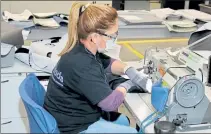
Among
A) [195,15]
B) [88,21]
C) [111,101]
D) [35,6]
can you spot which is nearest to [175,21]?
[195,15]

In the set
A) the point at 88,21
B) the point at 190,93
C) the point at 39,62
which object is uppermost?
the point at 88,21

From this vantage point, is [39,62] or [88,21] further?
[39,62]

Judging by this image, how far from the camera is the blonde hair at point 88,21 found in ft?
5.22

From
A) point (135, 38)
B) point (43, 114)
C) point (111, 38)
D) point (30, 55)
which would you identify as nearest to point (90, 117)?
point (43, 114)

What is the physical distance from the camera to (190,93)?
1463 millimetres

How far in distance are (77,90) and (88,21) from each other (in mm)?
338

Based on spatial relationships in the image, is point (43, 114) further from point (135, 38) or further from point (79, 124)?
point (135, 38)

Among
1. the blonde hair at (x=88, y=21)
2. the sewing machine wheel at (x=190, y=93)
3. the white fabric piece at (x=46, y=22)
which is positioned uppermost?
the blonde hair at (x=88, y=21)

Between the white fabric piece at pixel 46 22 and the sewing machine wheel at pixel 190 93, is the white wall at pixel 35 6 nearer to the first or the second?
the white fabric piece at pixel 46 22

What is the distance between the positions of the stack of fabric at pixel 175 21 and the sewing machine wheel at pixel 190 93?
128cm

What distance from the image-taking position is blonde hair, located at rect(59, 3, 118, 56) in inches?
62.6

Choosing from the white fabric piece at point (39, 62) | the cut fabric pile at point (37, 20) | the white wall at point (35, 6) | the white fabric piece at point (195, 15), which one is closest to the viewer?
the white fabric piece at point (39, 62)

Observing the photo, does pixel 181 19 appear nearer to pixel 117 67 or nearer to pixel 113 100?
pixel 117 67

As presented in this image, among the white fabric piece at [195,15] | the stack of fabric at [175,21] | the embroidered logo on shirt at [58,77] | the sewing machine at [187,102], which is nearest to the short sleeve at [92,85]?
the embroidered logo on shirt at [58,77]
